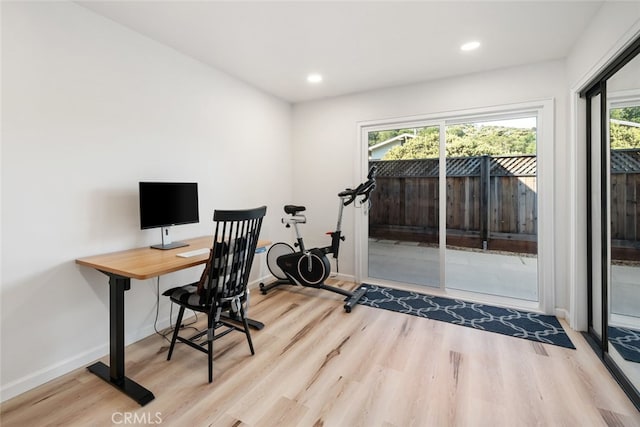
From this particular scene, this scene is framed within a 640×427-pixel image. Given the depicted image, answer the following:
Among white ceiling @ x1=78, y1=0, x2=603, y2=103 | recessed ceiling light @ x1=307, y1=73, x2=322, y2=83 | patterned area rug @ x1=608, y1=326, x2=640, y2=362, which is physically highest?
recessed ceiling light @ x1=307, y1=73, x2=322, y2=83

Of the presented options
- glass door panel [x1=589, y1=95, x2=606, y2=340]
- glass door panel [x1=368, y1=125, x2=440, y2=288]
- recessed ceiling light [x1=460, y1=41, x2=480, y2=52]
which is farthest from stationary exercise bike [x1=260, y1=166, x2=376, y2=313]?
glass door panel [x1=589, y1=95, x2=606, y2=340]

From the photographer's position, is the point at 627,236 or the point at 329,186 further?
the point at 329,186

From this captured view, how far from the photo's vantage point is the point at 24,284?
1.85 metres

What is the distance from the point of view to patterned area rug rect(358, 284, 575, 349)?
2.59m

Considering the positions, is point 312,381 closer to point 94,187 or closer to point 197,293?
point 197,293

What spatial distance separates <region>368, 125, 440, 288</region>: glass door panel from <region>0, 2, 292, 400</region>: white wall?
230 centimetres

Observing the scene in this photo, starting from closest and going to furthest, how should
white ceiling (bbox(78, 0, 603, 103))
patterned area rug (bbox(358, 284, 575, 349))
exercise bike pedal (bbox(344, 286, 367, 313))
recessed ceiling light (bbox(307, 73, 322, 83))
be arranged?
white ceiling (bbox(78, 0, 603, 103)) < patterned area rug (bbox(358, 284, 575, 349)) < exercise bike pedal (bbox(344, 286, 367, 313)) < recessed ceiling light (bbox(307, 73, 322, 83))

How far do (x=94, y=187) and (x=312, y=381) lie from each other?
6.94ft

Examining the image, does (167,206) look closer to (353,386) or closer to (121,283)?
(121,283)

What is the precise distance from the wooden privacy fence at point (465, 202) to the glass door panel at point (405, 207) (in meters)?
0.01

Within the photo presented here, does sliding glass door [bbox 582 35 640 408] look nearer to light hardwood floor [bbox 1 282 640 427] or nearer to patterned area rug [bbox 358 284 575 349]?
light hardwood floor [bbox 1 282 640 427]

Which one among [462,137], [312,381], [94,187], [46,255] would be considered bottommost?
[312,381]

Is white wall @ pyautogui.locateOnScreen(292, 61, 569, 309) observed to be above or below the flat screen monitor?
above

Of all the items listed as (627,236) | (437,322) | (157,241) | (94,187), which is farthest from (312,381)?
(627,236)
